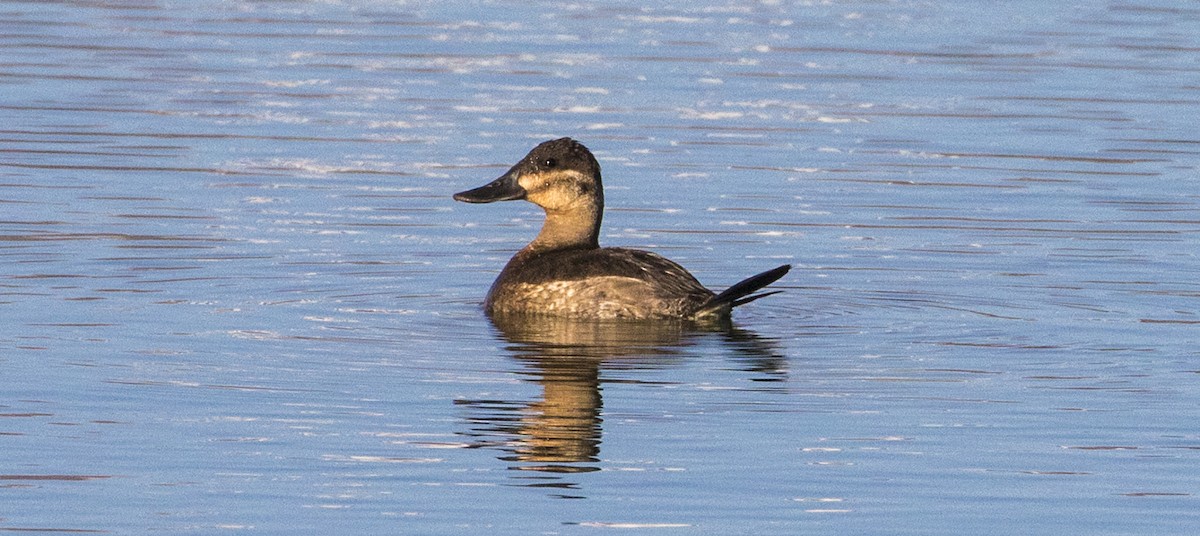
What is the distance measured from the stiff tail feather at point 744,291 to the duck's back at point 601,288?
7 centimetres

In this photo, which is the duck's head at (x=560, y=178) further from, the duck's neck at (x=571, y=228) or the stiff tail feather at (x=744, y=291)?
the stiff tail feather at (x=744, y=291)

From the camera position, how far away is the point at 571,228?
12766 mm

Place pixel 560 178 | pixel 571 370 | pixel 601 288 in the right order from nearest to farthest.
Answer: pixel 571 370
pixel 601 288
pixel 560 178

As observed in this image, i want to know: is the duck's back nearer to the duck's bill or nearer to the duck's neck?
the duck's neck

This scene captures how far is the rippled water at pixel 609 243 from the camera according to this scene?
27.2 feet

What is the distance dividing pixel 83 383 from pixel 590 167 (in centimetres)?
355

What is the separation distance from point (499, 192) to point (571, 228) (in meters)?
0.42

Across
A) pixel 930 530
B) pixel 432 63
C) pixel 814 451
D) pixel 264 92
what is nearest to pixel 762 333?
pixel 814 451

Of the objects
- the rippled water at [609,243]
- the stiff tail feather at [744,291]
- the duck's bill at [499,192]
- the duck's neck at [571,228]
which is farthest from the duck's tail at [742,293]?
the duck's bill at [499,192]

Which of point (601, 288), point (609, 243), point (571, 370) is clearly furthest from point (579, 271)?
point (609, 243)

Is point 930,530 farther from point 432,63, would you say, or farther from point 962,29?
point 962,29

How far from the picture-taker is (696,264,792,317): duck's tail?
11.2 meters

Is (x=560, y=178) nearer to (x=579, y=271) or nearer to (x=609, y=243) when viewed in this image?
(x=579, y=271)

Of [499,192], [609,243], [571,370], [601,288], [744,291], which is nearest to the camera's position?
[571,370]
